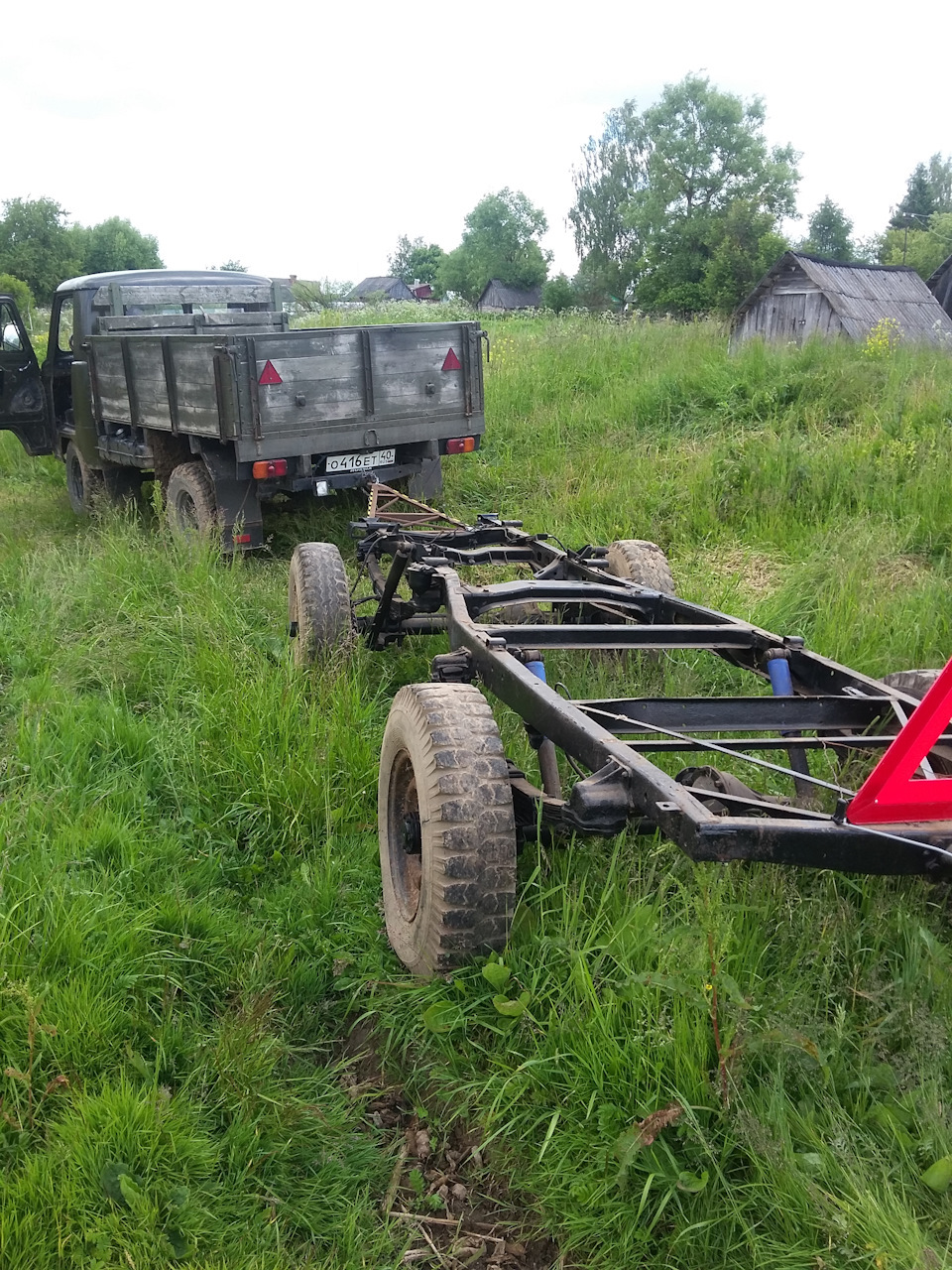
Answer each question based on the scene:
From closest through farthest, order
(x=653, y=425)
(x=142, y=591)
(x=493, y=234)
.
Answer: (x=142, y=591), (x=653, y=425), (x=493, y=234)

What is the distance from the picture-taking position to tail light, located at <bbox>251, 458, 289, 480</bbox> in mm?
7152

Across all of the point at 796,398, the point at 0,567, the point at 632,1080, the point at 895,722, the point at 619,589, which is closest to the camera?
the point at 632,1080

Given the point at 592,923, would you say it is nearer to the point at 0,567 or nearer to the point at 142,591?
the point at 142,591

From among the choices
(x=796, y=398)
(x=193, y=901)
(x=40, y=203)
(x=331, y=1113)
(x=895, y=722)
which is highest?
(x=40, y=203)

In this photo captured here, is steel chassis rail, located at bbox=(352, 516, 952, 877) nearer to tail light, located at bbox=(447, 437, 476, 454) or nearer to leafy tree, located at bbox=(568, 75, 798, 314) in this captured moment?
tail light, located at bbox=(447, 437, 476, 454)

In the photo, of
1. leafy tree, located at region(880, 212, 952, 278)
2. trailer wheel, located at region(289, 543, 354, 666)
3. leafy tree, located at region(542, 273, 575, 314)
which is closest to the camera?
trailer wheel, located at region(289, 543, 354, 666)

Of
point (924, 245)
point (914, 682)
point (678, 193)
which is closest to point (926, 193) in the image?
point (924, 245)

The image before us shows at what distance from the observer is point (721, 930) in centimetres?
265

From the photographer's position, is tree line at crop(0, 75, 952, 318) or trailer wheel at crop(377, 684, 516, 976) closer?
trailer wheel at crop(377, 684, 516, 976)

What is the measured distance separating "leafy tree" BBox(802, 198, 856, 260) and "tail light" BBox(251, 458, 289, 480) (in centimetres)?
5958

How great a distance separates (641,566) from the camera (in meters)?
5.02

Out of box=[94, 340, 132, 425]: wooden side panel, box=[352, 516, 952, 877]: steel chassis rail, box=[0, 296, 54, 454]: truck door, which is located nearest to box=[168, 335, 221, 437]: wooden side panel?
box=[94, 340, 132, 425]: wooden side panel

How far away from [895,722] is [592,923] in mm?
1126

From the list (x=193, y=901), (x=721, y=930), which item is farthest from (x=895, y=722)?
(x=193, y=901)
